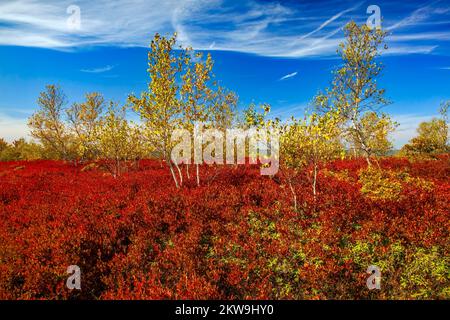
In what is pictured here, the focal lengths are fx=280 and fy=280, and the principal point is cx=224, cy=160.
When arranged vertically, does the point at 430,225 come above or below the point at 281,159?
below

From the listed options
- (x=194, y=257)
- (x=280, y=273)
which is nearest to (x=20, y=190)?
(x=194, y=257)

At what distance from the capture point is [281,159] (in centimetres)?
1154

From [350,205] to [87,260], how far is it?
957 centimetres

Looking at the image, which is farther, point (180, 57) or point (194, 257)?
point (180, 57)

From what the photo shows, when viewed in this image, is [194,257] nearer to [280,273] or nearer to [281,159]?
[280,273]

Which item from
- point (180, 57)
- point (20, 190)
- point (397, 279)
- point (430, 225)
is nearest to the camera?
point (397, 279)

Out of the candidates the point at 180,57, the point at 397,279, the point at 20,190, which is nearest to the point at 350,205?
the point at 397,279

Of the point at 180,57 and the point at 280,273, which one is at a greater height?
the point at 180,57

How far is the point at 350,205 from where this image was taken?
11195 mm
